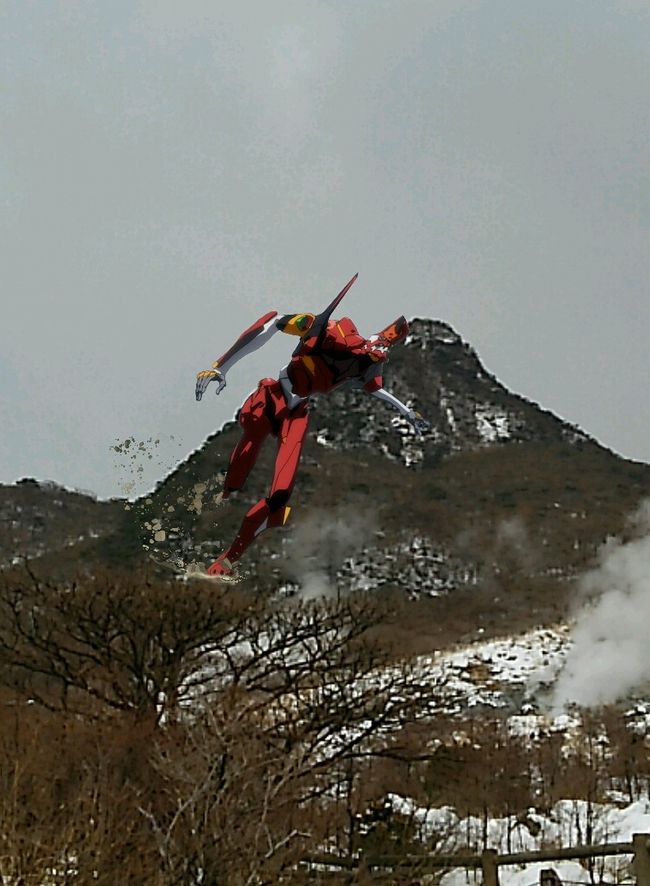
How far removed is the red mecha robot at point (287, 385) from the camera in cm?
586

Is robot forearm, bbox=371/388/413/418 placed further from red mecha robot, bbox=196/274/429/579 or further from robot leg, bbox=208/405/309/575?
robot leg, bbox=208/405/309/575

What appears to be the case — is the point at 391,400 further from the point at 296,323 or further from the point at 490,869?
the point at 490,869

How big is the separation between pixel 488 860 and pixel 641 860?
188cm

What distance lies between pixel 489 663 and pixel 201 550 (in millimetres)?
73692

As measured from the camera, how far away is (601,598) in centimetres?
8206

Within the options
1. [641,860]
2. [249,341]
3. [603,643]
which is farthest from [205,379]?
[603,643]

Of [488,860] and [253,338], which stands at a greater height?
[253,338]

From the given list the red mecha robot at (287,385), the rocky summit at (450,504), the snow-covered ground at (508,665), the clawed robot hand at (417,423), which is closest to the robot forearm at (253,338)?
the red mecha robot at (287,385)

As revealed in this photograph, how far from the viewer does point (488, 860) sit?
10.3 m

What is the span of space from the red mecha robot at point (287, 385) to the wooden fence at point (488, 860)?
201 inches

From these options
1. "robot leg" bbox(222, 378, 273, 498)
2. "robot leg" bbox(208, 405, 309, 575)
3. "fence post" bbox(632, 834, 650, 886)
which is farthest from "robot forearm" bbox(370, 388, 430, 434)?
"fence post" bbox(632, 834, 650, 886)

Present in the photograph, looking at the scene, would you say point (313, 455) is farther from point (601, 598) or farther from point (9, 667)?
point (9, 667)

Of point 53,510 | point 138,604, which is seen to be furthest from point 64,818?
point 53,510

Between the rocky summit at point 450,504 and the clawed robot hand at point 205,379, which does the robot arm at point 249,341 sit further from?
the rocky summit at point 450,504
